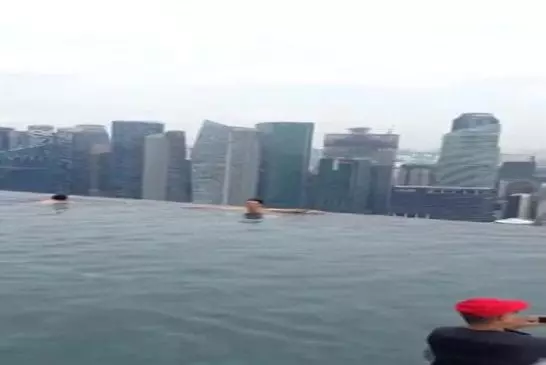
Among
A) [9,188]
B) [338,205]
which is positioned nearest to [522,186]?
[338,205]

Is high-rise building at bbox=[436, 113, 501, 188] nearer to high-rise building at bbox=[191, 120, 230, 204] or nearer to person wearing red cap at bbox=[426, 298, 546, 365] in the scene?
high-rise building at bbox=[191, 120, 230, 204]

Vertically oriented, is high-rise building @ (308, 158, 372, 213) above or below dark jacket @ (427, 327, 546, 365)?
above

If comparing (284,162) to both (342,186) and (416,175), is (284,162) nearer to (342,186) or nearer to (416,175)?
(342,186)

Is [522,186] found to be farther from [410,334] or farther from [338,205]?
[410,334]

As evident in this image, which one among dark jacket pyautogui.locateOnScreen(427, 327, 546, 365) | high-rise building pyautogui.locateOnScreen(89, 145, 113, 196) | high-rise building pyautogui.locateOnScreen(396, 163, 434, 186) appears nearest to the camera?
dark jacket pyautogui.locateOnScreen(427, 327, 546, 365)

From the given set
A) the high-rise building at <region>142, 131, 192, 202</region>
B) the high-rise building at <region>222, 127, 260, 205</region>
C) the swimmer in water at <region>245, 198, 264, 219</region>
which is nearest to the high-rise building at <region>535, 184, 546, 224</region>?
the swimmer in water at <region>245, 198, 264, 219</region>

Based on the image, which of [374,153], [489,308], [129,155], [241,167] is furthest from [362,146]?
[489,308]
